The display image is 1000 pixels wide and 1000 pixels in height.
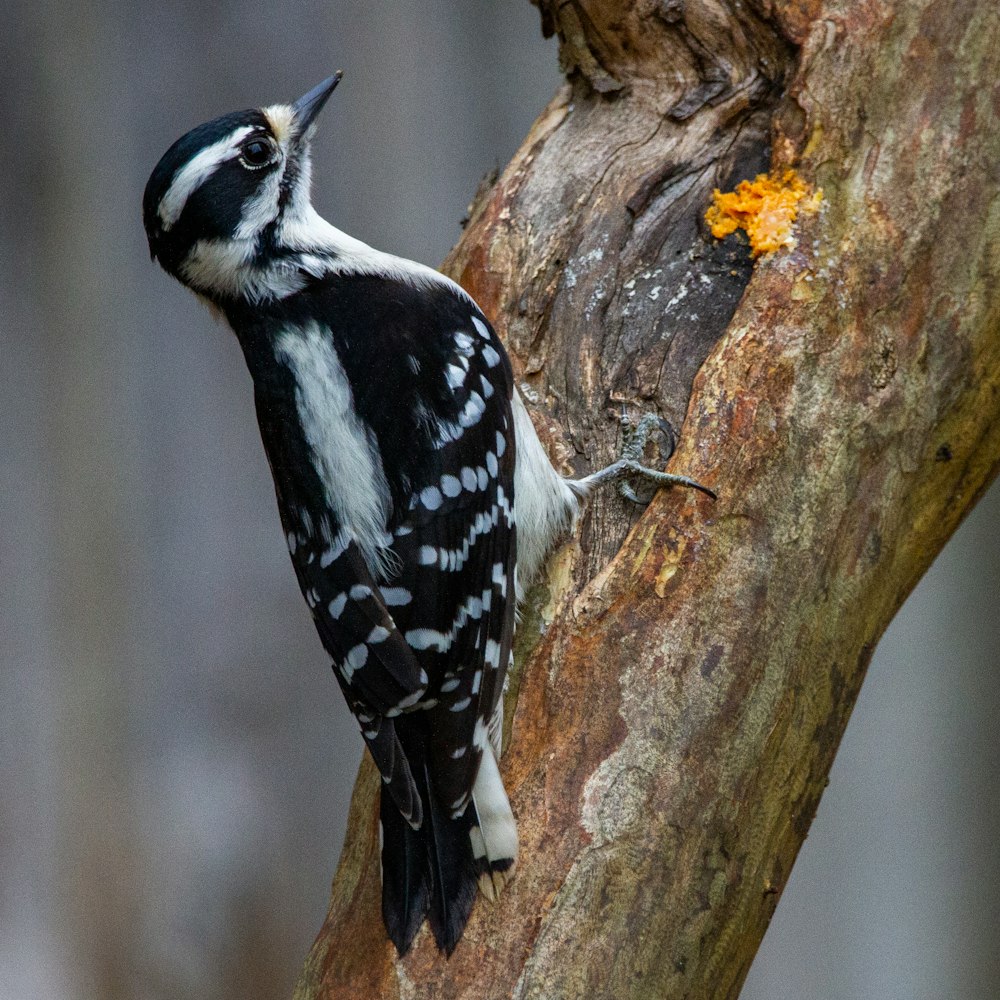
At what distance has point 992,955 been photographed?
3576 millimetres

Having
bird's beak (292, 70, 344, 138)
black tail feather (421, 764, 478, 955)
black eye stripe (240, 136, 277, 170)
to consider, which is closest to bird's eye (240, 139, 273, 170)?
black eye stripe (240, 136, 277, 170)

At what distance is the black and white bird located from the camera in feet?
6.58

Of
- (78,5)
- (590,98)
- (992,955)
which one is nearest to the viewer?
(590,98)

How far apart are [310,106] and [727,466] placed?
131cm

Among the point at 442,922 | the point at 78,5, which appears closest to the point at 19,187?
the point at 78,5

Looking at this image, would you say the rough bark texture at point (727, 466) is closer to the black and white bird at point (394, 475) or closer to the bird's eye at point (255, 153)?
the black and white bird at point (394, 475)

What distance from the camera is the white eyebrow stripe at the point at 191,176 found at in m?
2.30

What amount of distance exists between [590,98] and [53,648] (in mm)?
2165

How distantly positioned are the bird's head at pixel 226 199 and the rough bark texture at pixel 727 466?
0.55 m

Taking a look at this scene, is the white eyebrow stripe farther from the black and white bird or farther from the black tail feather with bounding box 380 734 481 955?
the black tail feather with bounding box 380 734 481 955

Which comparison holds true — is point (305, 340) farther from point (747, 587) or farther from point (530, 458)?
point (747, 587)

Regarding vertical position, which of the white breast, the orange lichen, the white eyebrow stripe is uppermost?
the white eyebrow stripe

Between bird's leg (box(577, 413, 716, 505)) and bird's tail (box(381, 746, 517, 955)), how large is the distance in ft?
1.90

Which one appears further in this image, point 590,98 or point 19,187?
point 19,187
